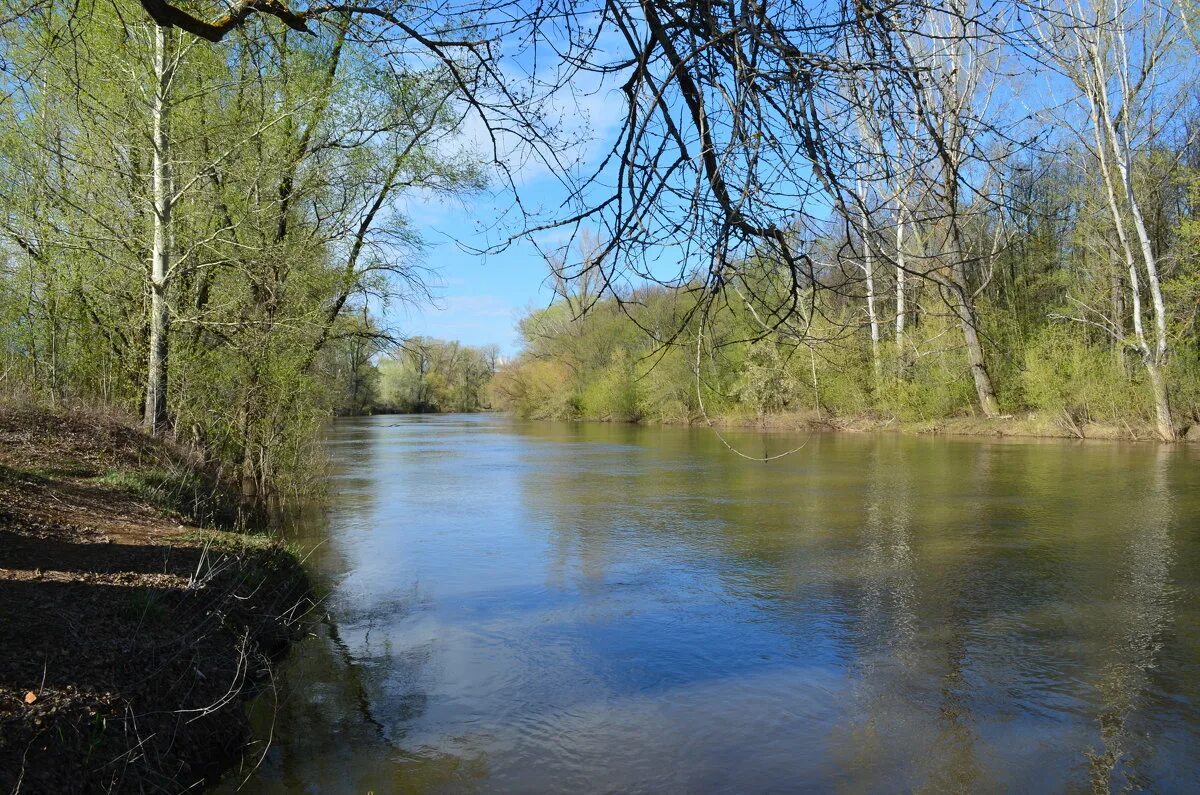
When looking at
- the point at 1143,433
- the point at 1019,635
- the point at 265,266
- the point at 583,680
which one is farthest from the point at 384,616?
the point at 1143,433

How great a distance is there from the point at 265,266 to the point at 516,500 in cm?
540

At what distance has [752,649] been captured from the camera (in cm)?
609

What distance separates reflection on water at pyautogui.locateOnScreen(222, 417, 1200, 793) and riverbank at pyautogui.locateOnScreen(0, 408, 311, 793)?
377 millimetres

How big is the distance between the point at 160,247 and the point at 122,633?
695 cm

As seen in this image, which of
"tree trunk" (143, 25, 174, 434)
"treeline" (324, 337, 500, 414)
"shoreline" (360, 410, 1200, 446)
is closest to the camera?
"tree trunk" (143, 25, 174, 434)

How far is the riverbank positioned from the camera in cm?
340

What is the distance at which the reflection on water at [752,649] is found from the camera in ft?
14.2

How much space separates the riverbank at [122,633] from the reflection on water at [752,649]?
1.24ft

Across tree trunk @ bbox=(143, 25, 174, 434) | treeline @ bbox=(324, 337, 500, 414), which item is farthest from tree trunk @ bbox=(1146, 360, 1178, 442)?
treeline @ bbox=(324, 337, 500, 414)

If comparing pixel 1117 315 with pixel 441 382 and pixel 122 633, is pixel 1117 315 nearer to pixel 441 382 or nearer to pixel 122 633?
pixel 122 633

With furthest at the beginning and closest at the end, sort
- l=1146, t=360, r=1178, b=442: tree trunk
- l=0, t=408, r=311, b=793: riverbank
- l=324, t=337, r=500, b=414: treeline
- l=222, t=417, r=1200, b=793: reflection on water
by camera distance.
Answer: l=324, t=337, r=500, b=414: treeline < l=1146, t=360, r=1178, b=442: tree trunk < l=222, t=417, r=1200, b=793: reflection on water < l=0, t=408, r=311, b=793: riverbank

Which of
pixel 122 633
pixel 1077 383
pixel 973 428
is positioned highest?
pixel 1077 383

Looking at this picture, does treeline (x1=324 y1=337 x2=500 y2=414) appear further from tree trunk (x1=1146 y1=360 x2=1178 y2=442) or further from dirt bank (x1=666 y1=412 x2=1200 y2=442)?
tree trunk (x1=1146 y1=360 x2=1178 y2=442)

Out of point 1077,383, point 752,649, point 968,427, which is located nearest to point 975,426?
point 968,427
